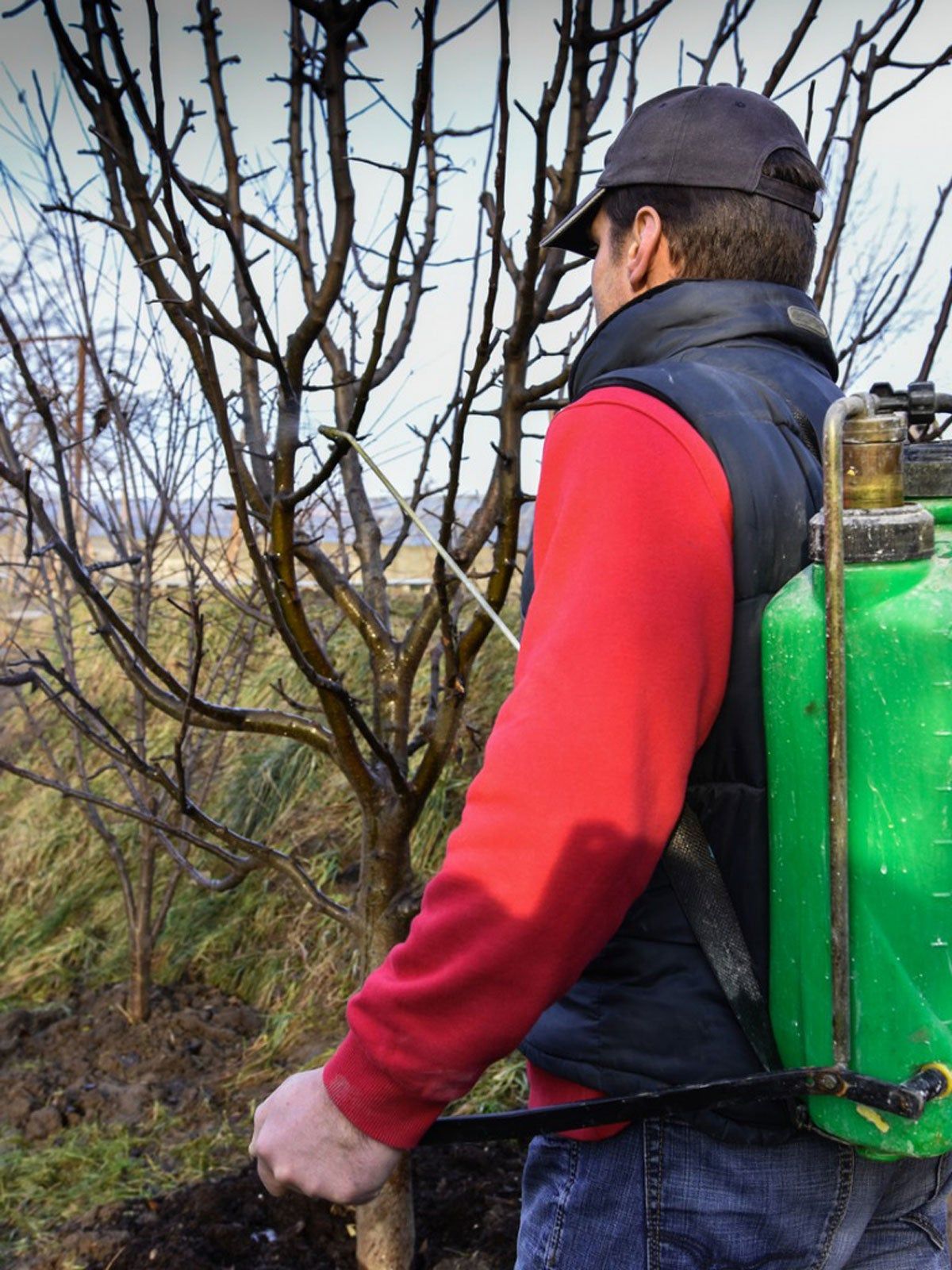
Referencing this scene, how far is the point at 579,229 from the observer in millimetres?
1675

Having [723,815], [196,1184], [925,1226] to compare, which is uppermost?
[723,815]

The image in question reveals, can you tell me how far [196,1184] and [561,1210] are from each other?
218 cm

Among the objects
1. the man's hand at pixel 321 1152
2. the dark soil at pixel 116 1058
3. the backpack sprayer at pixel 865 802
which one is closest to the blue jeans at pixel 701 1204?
the backpack sprayer at pixel 865 802

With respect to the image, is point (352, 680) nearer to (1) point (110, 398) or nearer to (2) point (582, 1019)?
(1) point (110, 398)

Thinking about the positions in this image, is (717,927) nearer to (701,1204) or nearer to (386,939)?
(701,1204)

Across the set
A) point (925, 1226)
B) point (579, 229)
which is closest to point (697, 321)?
point (579, 229)

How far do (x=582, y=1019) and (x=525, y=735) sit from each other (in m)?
0.39

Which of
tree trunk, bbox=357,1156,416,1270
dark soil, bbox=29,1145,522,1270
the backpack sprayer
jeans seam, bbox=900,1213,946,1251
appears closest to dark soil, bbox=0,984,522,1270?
dark soil, bbox=29,1145,522,1270

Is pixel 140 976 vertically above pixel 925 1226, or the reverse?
pixel 925 1226

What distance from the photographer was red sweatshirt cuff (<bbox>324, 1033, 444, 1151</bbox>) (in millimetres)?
1186

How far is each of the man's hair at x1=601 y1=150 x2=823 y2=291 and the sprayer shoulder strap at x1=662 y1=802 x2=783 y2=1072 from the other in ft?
2.23

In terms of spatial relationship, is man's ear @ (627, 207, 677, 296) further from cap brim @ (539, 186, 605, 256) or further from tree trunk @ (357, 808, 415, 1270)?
tree trunk @ (357, 808, 415, 1270)

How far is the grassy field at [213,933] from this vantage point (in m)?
3.47

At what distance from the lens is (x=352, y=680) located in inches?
233
